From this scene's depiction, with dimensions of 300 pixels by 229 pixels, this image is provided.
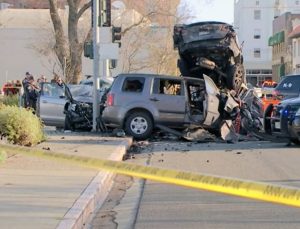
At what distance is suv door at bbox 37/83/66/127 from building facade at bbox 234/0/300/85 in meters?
89.2

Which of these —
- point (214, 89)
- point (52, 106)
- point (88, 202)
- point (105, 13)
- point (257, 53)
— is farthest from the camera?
point (257, 53)

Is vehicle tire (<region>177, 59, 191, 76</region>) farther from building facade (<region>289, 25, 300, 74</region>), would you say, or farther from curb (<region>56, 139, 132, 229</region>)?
building facade (<region>289, 25, 300, 74</region>)

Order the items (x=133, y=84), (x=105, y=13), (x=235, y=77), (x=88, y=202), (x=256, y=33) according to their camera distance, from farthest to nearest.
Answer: (x=256, y=33)
(x=105, y=13)
(x=235, y=77)
(x=133, y=84)
(x=88, y=202)

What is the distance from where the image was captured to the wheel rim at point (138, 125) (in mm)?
16547

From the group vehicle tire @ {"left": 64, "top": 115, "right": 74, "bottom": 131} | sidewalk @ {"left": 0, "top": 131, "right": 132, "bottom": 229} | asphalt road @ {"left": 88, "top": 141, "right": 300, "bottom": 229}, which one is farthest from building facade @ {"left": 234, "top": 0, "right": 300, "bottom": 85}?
sidewalk @ {"left": 0, "top": 131, "right": 132, "bottom": 229}

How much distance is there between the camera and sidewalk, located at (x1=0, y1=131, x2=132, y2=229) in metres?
6.91

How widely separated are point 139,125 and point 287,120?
13.8 feet

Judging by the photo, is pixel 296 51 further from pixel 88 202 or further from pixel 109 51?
pixel 88 202

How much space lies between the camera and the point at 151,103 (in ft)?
54.0

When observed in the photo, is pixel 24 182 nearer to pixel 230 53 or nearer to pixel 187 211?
pixel 187 211

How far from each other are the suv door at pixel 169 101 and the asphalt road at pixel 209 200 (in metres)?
2.61

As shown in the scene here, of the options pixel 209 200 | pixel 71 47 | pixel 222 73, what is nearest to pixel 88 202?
pixel 209 200

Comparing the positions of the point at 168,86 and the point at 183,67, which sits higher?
the point at 183,67

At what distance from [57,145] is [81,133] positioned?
3261 millimetres
